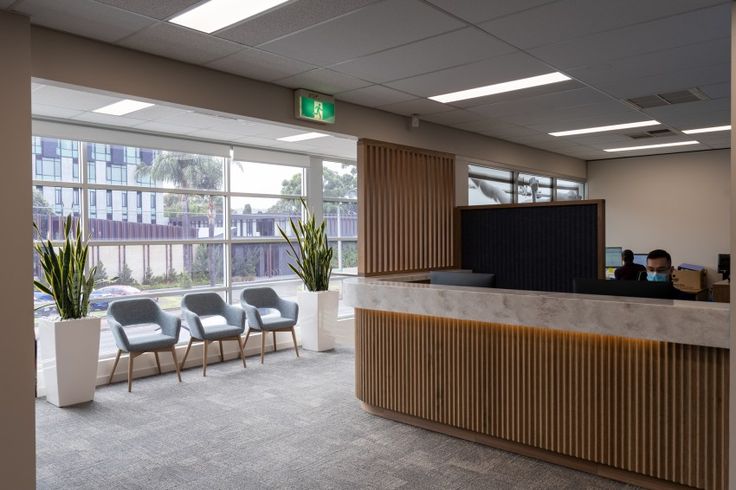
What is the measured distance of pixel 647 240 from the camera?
30.9ft

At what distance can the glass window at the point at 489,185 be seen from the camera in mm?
7805

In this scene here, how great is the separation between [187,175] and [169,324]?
7.01ft

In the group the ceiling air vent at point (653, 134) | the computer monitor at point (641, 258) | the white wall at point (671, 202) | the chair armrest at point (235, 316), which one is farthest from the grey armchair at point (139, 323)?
the white wall at point (671, 202)

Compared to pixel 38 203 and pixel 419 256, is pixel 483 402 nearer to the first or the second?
pixel 419 256

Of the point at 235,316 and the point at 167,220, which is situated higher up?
the point at 167,220

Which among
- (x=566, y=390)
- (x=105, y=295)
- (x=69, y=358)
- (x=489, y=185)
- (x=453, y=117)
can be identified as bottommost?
(x=69, y=358)

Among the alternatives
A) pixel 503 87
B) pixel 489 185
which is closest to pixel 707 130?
pixel 489 185

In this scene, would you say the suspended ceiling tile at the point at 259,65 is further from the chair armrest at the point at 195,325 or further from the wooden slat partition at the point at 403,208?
the chair armrest at the point at 195,325

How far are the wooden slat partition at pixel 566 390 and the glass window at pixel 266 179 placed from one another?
3822mm

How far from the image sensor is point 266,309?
761 centimetres

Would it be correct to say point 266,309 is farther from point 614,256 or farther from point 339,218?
point 614,256

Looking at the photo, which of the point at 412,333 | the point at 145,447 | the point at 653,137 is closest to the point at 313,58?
the point at 412,333

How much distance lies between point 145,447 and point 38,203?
10.5ft

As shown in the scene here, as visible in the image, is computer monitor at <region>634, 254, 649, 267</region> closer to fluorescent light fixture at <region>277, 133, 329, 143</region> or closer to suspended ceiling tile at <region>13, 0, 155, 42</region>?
fluorescent light fixture at <region>277, 133, 329, 143</region>
